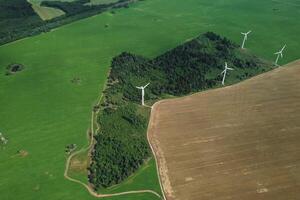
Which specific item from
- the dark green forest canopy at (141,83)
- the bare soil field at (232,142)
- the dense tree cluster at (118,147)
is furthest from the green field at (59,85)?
the bare soil field at (232,142)

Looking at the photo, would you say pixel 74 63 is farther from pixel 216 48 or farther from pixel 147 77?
pixel 216 48

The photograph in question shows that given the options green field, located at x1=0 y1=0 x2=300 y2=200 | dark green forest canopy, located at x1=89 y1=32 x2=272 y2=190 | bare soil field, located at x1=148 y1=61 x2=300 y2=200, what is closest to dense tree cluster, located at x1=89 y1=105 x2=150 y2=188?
dark green forest canopy, located at x1=89 y1=32 x2=272 y2=190

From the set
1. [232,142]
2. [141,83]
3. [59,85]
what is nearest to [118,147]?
[232,142]

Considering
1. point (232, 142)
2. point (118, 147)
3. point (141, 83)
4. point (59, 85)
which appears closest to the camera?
point (118, 147)

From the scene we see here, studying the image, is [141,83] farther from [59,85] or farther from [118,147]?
[118,147]

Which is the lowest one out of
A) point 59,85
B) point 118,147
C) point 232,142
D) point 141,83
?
point 118,147

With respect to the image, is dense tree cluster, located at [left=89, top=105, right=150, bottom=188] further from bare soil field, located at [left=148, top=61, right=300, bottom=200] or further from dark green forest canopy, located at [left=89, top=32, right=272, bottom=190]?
bare soil field, located at [left=148, top=61, right=300, bottom=200]
